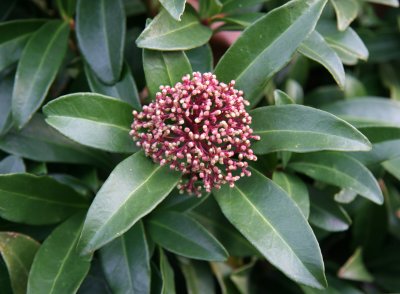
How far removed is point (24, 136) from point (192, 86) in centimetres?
45

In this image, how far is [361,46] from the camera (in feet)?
4.25

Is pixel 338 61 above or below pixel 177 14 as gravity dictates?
below

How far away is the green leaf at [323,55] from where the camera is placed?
111 cm

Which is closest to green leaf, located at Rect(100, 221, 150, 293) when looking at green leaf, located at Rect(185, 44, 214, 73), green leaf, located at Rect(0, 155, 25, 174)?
green leaf, located at Rect(0, 155, 25, 174)

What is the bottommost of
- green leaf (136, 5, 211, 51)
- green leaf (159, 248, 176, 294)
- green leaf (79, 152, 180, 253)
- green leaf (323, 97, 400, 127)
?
green leaf (159, 248, 176, 294)

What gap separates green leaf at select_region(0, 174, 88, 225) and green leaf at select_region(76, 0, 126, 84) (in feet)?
0.84

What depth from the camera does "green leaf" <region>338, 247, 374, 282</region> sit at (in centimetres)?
137

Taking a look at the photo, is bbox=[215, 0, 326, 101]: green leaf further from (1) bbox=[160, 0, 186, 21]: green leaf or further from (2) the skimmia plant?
(1) bbox=[160, 0, 186, 21]: green leaf

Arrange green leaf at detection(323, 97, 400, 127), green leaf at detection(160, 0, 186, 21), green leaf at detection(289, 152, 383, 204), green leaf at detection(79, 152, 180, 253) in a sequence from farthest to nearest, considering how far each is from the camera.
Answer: green leaf at detection(323, 97, 400, 127)
green leaf at detection(289, 152, 383, 204)
green leaf at detection(160, 0, 186, 21)
green leaf at detection(79, 152, 180, 253)

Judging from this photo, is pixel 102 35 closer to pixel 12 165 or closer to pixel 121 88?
pixel 121 88

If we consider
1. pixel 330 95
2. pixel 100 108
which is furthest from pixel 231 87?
pixel 330 95

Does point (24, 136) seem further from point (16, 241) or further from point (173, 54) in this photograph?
point (173, 54)

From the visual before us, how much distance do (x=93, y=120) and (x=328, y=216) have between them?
1.88 feet

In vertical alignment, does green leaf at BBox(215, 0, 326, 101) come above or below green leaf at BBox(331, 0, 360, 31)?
above
